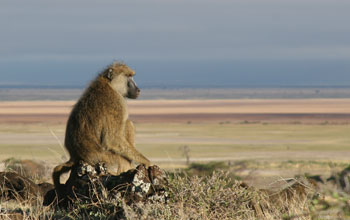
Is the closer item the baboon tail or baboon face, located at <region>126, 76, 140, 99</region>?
the baboon tail

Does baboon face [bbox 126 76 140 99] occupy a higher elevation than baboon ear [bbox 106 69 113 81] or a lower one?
lower

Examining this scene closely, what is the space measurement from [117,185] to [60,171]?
3.28 feet

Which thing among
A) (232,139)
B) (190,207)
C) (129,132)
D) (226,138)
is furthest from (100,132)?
(226,138)

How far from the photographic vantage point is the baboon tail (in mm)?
8320

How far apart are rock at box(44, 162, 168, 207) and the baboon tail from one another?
152 millimetres

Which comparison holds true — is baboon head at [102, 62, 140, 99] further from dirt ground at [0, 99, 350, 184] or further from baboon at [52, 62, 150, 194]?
dirt ground at [0, 99, 350, 184]

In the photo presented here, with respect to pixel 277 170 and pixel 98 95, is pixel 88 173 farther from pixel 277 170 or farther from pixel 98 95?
pixel 277 170

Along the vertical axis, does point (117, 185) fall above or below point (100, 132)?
below

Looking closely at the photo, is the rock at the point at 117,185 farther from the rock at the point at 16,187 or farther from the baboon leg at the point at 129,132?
the rock at the point at 16,187

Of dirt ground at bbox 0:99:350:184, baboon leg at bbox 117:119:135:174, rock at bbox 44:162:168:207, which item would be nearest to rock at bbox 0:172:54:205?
rock at bbox 44:162:168:207

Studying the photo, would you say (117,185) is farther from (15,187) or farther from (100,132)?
(15,187)

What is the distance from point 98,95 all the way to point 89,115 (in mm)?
293

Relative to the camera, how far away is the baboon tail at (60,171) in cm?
832

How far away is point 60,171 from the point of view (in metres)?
8.39
